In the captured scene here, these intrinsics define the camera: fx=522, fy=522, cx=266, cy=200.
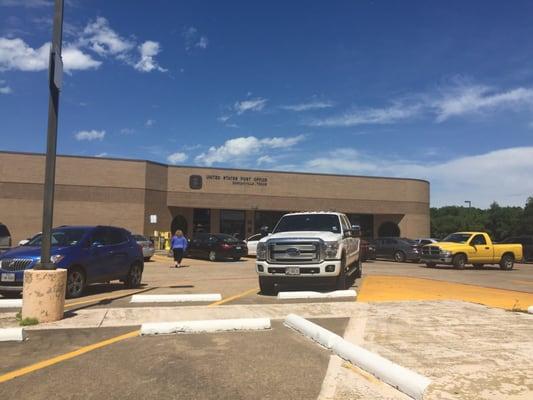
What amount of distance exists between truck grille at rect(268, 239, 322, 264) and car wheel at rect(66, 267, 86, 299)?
4454 mm

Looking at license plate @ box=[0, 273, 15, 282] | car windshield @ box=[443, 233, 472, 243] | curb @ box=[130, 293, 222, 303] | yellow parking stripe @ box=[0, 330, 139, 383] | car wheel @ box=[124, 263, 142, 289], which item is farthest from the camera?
car windshield @ box=[443, 233, 472, 243]

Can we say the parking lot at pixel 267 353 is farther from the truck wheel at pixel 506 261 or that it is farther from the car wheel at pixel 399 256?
the car wheel at pixel 399 256

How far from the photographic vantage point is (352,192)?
47.8 metres

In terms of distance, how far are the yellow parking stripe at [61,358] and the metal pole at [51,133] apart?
2.02 m

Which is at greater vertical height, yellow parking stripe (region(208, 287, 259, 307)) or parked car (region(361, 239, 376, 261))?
parked car (region(361, 239, 376, 261))

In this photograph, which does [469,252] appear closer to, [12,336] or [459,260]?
[459,260]

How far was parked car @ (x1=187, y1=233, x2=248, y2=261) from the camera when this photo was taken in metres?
28.1

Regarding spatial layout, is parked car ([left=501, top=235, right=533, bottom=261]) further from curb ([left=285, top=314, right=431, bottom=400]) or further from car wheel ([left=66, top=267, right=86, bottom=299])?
curb ([left=285, top=314, right=431, bottom=400])

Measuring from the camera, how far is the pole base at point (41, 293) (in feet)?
26.8

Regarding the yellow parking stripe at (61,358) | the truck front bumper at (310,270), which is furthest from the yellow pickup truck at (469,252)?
the yellow parking stripe at (61,358)

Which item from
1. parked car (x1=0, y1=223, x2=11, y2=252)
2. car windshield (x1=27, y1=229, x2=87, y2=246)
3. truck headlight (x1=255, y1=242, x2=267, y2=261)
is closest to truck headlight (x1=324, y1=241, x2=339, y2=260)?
truck headlight (x1=255, y1=242, x2=267, y2=261)

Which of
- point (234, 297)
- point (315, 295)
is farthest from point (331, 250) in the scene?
point (234, 297)

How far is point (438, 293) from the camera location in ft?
44.1

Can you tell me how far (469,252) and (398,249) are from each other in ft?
22.7
